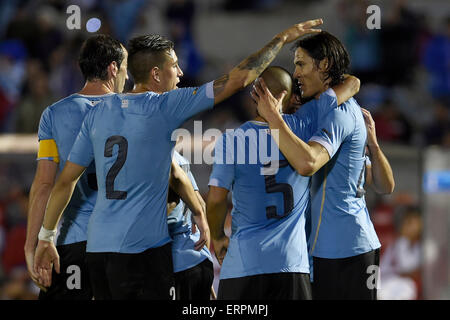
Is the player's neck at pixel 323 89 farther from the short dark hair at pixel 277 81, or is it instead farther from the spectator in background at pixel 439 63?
the spectator in background at pixel 439 63

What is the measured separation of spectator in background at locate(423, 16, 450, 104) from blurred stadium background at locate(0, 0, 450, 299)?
15mm

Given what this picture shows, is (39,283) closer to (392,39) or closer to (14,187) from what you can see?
(14,187)

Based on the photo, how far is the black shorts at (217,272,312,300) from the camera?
162 inches

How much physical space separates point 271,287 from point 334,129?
0.88 meters

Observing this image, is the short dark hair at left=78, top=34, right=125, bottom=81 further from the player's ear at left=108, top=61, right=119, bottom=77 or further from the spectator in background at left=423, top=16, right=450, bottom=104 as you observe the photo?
the spectator in background at left=423, top=16, right=450, bottom=104

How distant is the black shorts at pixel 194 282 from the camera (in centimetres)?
463

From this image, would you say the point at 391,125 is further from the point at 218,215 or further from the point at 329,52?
the point at 218,215

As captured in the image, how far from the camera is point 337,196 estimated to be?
4.30 metres

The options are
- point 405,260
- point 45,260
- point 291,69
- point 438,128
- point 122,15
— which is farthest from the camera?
point 122,15

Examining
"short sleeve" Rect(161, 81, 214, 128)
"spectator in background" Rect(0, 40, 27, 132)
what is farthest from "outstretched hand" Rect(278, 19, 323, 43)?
"spectator in background" Rect(0, 40, 27, 132)

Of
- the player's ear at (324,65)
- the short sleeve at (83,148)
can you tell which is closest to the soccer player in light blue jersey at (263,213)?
the player's ear at (324,65)

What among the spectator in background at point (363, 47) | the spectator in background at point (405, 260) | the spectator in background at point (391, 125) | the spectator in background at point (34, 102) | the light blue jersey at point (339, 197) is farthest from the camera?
the spectator in background at point (363, 47)

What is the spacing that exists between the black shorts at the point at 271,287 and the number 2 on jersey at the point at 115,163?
76 cm

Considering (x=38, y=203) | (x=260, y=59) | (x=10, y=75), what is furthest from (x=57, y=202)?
(x=10, y=75)
